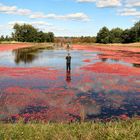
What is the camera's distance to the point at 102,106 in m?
16.8

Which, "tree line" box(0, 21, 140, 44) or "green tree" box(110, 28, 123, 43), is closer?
"tree line" box(0, 21, 140, 44)

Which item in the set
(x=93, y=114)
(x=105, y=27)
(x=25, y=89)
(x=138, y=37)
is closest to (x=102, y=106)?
(x=93, y=114)

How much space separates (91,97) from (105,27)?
14822cm

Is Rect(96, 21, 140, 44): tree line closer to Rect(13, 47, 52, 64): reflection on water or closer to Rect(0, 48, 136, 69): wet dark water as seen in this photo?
Rect(13, 47, 52, 64): reflection on water

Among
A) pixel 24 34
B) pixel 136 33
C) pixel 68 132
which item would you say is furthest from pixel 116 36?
pixel 68 132

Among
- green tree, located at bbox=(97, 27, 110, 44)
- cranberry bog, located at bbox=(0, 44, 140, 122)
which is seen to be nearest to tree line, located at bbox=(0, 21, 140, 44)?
green tree, located at bbox=(97, 27, 110, 44)

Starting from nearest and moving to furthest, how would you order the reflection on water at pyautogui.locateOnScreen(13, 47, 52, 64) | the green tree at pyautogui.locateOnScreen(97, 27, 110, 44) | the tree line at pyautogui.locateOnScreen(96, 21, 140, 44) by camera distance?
the reflection on water at pyautogui.locateOnScreen(13, 47, 52, 64), the tree line at pyautogui.locateOnScreen(96, 21, 140, 44), the green tree at pyautogui.locateOnScreen(97, 27, 110, 44)

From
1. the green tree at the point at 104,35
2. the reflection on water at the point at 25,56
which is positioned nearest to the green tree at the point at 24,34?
the green tree at the point at 104,35

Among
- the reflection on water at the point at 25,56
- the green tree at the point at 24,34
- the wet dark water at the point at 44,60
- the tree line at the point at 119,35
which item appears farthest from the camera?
the green tree at the point at 24,34

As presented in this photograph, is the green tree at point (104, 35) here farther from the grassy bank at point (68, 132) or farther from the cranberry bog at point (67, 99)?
the grassy bank at point (68, 132)

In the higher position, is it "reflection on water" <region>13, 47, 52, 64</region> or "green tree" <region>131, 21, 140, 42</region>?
"green tree" <region>131, 21, 140, 42</region>

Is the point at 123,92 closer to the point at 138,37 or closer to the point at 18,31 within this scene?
the point at 138,37

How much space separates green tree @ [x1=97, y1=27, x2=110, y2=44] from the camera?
15812 centimetres

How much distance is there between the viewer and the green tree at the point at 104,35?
158m
